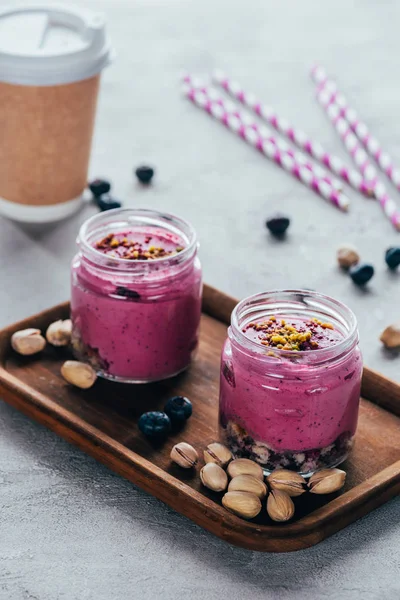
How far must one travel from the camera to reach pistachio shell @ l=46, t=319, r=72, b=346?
1973mm

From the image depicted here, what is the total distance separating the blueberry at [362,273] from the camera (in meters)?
2.34

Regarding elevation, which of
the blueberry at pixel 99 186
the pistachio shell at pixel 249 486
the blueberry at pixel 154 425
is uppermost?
the pistachio shell at pixel 249 486

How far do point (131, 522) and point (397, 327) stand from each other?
0.79 m

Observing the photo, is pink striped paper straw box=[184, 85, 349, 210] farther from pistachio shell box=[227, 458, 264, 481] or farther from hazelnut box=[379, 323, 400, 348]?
pistachio shell box=[227, 458, 264, 481]

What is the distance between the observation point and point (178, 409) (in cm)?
177

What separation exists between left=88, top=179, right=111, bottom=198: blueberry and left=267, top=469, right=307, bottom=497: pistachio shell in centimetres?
128

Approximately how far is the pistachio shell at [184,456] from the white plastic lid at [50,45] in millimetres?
1083

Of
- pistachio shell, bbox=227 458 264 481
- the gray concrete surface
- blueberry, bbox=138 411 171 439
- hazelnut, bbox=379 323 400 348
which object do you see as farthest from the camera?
hazelnut, bbox=379 323 400 348

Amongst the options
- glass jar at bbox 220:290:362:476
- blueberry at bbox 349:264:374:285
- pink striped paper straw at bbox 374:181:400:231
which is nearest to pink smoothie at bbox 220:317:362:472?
glass jar at bbox 220:290:362:476

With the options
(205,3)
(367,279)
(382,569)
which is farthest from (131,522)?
(205,3)

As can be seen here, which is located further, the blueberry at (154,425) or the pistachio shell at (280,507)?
the blueberry at (154,425)

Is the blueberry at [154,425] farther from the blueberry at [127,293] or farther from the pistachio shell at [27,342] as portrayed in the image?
the pistachio shell at [27,342]

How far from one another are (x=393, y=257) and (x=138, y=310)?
84 cm

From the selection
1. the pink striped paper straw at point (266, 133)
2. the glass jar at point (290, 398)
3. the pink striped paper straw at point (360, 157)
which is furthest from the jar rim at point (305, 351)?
the pink striped paper straw at point (266, 133)
